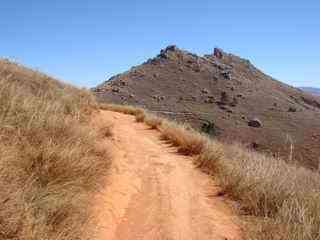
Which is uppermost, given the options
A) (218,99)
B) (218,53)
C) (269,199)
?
(218,53)

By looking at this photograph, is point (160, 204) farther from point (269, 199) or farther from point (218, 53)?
point (218, 53)

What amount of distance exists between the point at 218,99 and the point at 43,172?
176 feet

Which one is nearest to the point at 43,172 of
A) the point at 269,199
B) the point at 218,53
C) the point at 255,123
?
the point at 269,199

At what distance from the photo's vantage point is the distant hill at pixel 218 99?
46.7 m

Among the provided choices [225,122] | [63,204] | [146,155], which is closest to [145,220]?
[63,204]

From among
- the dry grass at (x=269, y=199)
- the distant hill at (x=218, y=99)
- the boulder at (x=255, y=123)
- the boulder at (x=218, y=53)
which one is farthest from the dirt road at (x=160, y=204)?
the boulder at (x=218, y=53)

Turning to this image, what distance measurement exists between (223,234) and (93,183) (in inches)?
65.9

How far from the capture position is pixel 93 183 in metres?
5.59

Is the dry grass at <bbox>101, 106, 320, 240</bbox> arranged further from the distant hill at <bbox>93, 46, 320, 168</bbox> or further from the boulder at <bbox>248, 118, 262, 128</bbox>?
the boulder at <bbox>248, 118, 262, 128</bbox>

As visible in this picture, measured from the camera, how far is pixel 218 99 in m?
57.8

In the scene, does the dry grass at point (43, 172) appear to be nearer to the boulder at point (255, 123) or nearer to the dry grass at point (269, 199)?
the dry grass at point (269, 199)

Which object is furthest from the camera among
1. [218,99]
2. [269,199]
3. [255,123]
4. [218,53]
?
[218,53]

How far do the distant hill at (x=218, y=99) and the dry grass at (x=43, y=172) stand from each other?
36.1 m

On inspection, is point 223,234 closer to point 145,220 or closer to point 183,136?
A: point 145,220
